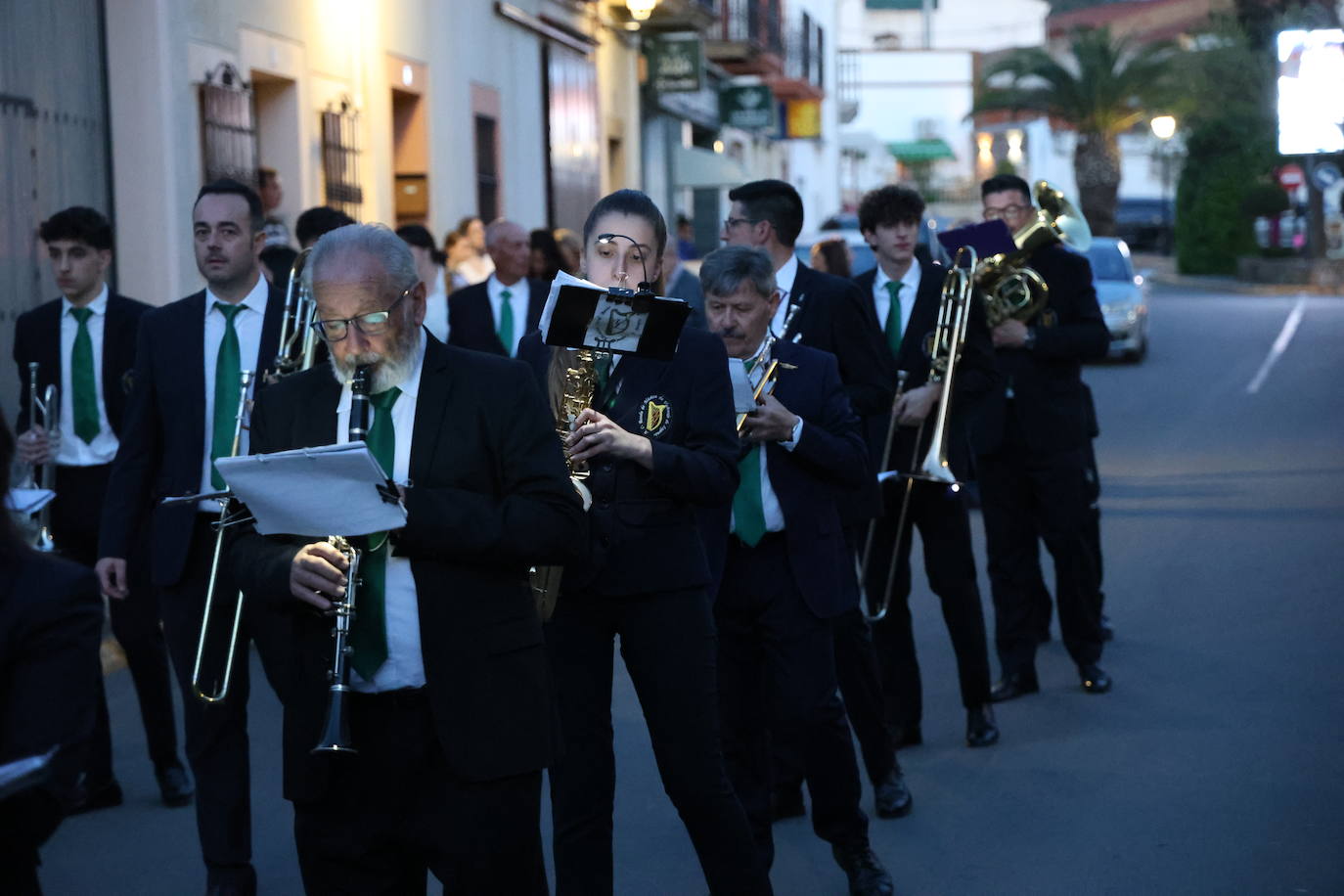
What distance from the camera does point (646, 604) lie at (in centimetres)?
479

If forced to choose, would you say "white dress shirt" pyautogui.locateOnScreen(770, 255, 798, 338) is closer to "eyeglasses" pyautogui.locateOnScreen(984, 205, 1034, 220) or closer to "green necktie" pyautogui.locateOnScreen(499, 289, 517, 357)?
"eyeglasses" pyautogui.locateOnScreen(984, 205, 1034, 220)

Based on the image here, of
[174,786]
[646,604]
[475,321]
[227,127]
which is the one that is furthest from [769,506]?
[227,127]

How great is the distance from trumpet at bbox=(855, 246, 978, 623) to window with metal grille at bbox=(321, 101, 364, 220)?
24.9 ft

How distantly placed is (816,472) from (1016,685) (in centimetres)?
306

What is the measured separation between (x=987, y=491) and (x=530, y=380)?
4886 mm

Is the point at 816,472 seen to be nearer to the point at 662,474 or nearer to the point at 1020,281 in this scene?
the point at 662,474

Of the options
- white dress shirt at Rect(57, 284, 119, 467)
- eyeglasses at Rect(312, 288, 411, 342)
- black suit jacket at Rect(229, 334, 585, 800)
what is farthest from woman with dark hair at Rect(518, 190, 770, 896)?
white dress shirt at Rect(57, 284, 119, 467)

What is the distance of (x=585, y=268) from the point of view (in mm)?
4926

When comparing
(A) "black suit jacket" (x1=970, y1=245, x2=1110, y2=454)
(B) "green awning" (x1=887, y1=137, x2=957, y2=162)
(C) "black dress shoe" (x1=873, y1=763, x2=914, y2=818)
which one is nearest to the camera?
(C) "black dress shoe" (x1=873, y1=763, x2=914, y2=818)

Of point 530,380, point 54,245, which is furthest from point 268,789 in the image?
point 530,380

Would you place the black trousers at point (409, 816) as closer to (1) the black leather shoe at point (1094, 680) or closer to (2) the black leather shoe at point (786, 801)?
(2) the black leather shoe at point (786, 801)

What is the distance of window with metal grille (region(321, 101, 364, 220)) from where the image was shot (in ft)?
47.2

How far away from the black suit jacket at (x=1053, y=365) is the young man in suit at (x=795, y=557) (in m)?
2.79

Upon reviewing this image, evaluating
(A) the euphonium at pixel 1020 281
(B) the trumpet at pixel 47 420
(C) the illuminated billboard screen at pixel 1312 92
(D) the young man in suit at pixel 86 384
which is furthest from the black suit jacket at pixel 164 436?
(C) the illuminated billboard screen at pixel 1312 92
